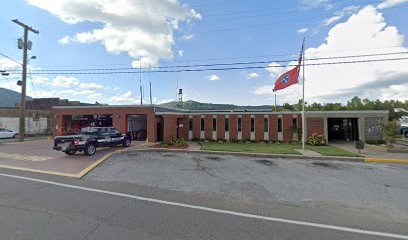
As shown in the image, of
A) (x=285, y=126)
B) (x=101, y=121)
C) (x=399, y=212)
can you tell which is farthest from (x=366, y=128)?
(x=101, y=121)

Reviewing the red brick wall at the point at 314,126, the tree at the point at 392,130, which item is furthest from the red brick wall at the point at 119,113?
the tree at the point at 392,130

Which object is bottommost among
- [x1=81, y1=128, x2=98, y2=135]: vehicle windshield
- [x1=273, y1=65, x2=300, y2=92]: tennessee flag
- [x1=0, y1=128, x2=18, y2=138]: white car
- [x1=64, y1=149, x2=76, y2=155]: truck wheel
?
[x1=64, y1=149, x2=76, y2=155]: truck wheel

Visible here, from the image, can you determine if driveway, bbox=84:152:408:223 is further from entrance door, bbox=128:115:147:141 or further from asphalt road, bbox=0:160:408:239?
entrance door, bbox=128:115:147:141

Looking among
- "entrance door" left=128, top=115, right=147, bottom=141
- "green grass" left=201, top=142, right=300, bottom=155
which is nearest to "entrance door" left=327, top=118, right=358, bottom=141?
"green grass" left=201, top=142, right=300, bottom=155

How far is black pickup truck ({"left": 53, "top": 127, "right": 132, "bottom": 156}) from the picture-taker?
14.2 metres

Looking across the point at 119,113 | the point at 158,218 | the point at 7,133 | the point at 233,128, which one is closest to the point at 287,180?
the point at 158,218

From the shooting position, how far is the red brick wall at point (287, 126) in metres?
21.8

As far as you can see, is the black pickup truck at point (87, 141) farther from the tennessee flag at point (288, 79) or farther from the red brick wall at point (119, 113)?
the tennessee flag at point (288, 79)

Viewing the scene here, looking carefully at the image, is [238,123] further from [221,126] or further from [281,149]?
[281,149]

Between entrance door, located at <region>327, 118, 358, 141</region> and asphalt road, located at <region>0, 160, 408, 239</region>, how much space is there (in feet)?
72.0

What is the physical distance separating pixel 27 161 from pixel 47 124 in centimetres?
2696

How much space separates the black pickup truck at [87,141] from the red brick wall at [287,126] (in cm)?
1405

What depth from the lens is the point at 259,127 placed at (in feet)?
73.2

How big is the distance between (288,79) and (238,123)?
7.17 m
